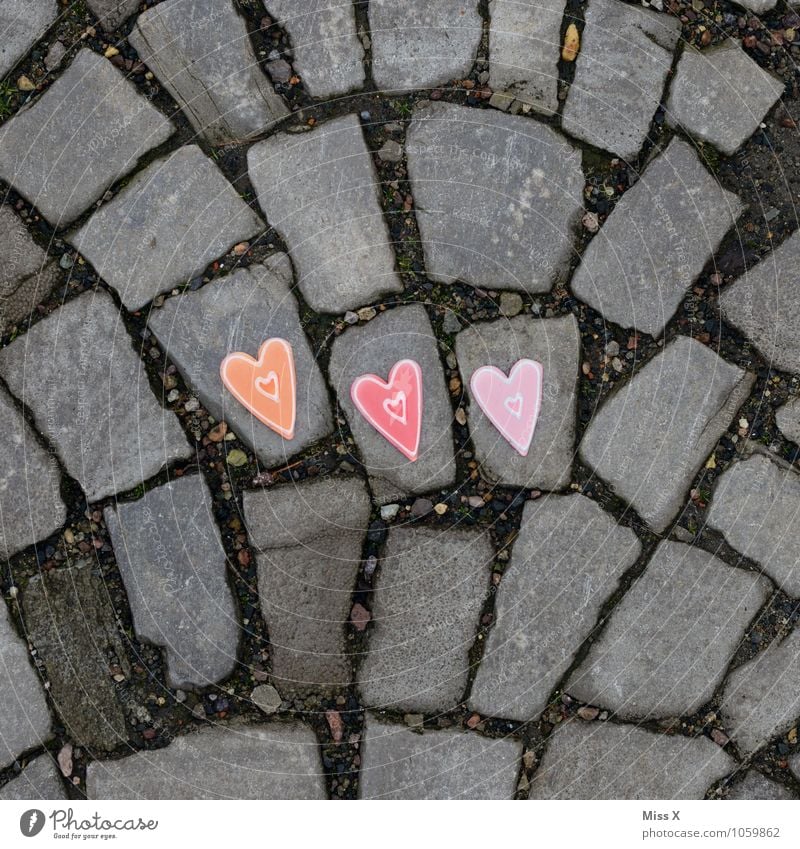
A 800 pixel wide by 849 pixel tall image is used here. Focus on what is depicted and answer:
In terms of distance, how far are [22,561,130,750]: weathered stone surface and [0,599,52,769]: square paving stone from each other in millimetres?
39

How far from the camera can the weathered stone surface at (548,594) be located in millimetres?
1729

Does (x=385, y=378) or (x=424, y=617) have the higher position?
(x=385, y=378)

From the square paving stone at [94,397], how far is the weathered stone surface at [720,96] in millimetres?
1519

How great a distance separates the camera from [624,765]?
173 cm

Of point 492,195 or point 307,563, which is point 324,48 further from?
point 307,563

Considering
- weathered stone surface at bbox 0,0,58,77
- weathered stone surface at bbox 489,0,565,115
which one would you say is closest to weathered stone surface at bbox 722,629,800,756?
weathered stone surface at bbox 489,0,565,115

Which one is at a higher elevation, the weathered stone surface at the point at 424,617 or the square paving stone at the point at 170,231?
the square paving stone at the point at 170,231

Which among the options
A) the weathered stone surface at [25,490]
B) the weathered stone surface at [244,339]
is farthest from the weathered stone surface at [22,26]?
the weathered stone surface at [25,490]

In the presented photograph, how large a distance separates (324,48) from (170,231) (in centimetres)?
61

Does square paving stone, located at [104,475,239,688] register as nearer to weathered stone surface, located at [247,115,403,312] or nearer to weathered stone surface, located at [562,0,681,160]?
weathered stone surface, located at [247,115,403,312]

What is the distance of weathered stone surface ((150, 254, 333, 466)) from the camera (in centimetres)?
173

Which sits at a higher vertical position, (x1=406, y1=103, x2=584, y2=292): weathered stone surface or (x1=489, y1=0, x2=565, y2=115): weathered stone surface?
(x1=489, y1=0, x2=565, y2=115): weathered stone surface

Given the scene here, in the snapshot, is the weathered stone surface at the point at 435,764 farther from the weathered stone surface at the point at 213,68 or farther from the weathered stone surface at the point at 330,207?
the weathered stone surface at the point at 213,68

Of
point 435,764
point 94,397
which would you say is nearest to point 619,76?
point 94,397
